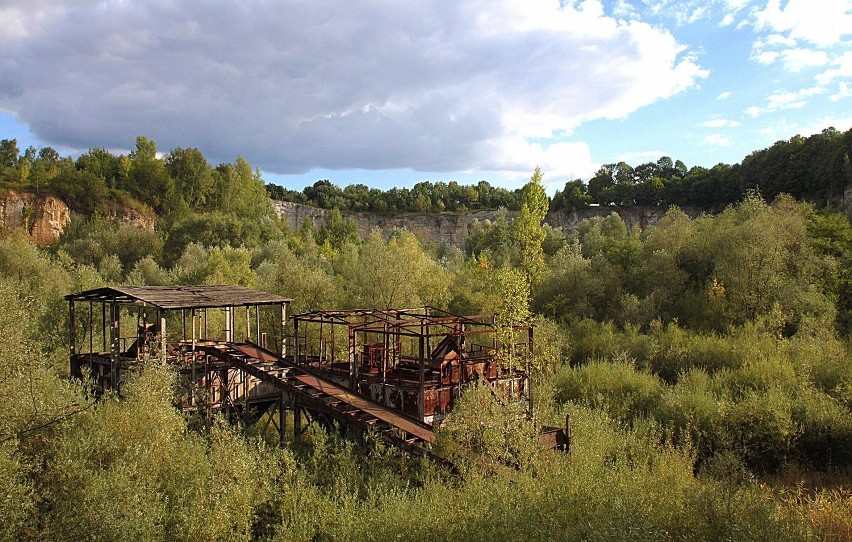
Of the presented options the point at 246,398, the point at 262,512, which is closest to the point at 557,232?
the point at 246,398

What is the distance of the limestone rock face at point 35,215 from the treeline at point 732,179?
2679 inches

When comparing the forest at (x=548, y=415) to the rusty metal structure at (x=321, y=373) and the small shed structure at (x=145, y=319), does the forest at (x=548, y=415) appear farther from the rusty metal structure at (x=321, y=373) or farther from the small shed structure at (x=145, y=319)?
the small shed structure at (x=145, y=319)

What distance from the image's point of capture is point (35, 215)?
73312mm

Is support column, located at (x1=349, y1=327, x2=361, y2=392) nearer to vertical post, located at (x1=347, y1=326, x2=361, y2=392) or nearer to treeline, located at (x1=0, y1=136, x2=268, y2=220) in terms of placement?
vertical post, located at (x1=347, y1=326, x2=361, y2=392)

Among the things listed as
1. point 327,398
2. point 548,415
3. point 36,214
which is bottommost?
point 548,415

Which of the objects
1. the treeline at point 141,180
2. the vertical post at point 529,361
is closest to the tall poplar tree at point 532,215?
the vertical post at point 529,361

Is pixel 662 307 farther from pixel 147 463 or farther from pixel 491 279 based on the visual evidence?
pixel 147 463

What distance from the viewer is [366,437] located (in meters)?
17.9

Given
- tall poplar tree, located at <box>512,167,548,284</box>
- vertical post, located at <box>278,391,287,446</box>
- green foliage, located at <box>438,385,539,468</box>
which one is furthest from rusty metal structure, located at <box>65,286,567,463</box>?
tall poplar tree, located at <box>512,167,548,284</box>

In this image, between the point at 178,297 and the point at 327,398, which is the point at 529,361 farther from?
the point at 178,297

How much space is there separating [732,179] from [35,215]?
81.4 metres

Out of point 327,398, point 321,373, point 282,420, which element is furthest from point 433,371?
point 282,420

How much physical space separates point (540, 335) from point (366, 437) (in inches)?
597

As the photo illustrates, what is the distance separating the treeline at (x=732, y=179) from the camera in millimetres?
57500
